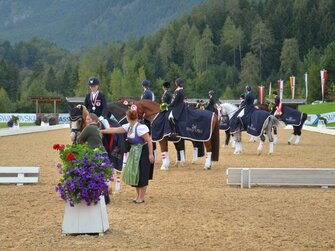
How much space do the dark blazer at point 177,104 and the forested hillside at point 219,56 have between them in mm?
86931

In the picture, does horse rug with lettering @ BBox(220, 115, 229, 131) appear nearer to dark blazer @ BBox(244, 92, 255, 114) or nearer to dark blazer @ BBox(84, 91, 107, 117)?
dark blazer @ BBox(244, 92, 255, 114)

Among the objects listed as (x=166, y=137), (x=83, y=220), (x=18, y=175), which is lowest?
(x=18, y=175)

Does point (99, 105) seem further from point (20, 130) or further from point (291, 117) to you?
point (20, 130)

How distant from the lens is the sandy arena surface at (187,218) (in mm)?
7691

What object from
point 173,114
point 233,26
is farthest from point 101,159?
point 233,26

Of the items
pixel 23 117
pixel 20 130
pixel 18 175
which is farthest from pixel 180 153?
pixel 23 117

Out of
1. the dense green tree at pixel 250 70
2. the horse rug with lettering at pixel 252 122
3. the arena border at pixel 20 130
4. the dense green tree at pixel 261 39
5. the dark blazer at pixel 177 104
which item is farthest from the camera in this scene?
the dense green tree at pixel 261 39

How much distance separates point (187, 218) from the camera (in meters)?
9.30

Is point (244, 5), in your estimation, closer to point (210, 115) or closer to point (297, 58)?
point (297, 58)

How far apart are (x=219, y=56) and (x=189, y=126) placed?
128079mm

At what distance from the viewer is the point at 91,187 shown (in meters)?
8.12

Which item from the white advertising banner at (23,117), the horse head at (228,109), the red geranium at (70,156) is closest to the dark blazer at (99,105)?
the red geranium at (70,156)

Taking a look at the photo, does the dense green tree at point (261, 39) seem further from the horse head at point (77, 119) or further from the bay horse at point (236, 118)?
the horse head at point (77, 119)

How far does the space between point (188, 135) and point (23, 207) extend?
6.45 m
